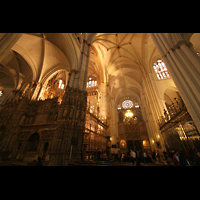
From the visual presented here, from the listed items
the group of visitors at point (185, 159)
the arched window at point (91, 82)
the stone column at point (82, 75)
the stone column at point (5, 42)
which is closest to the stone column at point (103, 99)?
the arched window at point (91, 82)

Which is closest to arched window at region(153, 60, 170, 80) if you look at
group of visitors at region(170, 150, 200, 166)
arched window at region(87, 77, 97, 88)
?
group of visitors at region(170, 150, 200, 166)

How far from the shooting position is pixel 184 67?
18.5 feet

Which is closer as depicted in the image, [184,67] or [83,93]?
[184,67]

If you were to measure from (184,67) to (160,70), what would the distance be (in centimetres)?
999

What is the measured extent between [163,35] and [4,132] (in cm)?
1663

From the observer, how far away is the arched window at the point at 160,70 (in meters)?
13.7

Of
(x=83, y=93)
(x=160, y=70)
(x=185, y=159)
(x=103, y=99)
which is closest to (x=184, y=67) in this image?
(x=185, y=159)

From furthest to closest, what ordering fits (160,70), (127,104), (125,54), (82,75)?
1. (127,104)
2. (125,54)
3. (160,70)
4. (82,75)

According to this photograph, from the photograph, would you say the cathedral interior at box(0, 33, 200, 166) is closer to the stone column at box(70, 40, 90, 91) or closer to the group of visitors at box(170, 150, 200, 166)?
the stone column at box(70, 40, 90, 91)

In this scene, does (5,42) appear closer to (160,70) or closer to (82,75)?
(82,75)

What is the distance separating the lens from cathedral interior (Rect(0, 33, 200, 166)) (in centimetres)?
571
